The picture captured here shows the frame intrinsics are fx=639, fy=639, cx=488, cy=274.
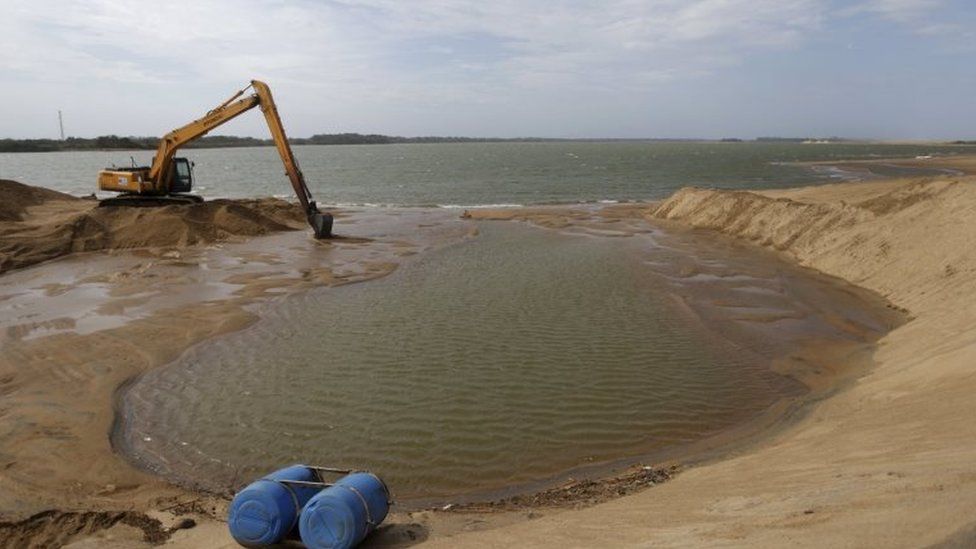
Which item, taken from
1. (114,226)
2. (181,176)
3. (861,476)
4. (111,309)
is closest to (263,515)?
(861,476)

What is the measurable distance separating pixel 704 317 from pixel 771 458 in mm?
7655

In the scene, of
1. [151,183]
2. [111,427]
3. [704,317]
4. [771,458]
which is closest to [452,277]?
[704,317]

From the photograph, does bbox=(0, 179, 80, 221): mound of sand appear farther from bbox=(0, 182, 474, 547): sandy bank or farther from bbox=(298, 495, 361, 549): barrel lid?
bbox=(298, 495, 361, 549): barrel lid

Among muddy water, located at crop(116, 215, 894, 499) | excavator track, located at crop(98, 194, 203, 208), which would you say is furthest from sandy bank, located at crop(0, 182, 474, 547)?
excavator track, located at crop(98, 194, 203, 208)

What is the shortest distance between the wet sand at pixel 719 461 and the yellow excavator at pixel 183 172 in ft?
30.6

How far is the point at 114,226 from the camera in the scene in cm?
2361

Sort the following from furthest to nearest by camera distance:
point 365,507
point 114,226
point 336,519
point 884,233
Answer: point 114,226
point 884,233
point 365,507
point 336,519

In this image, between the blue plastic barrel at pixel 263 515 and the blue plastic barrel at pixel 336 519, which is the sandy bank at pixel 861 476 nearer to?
the blue plastic barrel at pixel 336 519

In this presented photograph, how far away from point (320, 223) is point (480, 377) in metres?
16.7

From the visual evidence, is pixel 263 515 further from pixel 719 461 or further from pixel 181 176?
pixel 181 176

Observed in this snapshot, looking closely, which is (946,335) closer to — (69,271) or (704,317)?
(704,317)

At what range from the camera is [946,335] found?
10875 mm

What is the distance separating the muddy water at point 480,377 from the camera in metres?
8.11

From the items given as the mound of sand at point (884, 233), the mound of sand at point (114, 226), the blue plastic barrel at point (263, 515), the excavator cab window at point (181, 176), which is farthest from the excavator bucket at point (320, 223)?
the blue plastic barrel at point (263, 515)
